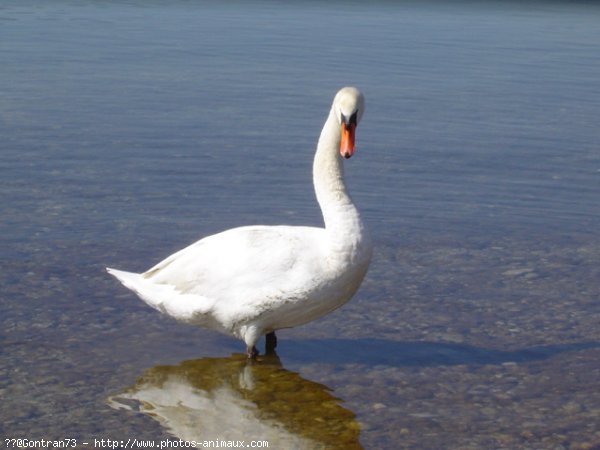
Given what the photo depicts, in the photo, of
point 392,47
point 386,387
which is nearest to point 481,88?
point 392,47

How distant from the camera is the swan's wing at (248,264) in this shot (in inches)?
291

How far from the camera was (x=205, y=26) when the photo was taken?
2411cm

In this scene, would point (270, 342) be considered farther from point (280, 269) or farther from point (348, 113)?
point (348, 113)

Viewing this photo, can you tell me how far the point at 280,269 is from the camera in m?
7.40

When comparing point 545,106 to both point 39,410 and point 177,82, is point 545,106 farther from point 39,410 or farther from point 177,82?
point 39,410

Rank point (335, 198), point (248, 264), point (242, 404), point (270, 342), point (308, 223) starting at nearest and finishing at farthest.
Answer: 1. point (242, 404)
2. point (248, 264)
3. point (335, 198)
4. point (270, 342)
5. point (308, 223)

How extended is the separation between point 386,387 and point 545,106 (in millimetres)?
9936

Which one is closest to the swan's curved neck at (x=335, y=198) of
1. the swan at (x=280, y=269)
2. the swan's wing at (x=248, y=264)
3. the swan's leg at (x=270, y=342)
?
the swan at (x=280, y=269)

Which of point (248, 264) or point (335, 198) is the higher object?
point (335, 198)

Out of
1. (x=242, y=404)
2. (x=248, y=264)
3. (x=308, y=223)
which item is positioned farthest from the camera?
(x=308, y=223)

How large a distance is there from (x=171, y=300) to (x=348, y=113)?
5.30 ft

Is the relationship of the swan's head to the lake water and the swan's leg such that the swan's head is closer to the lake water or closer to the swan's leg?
the swan's leg

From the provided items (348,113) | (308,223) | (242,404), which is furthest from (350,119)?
(308,223)

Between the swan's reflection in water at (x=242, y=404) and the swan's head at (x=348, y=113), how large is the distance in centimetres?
146
